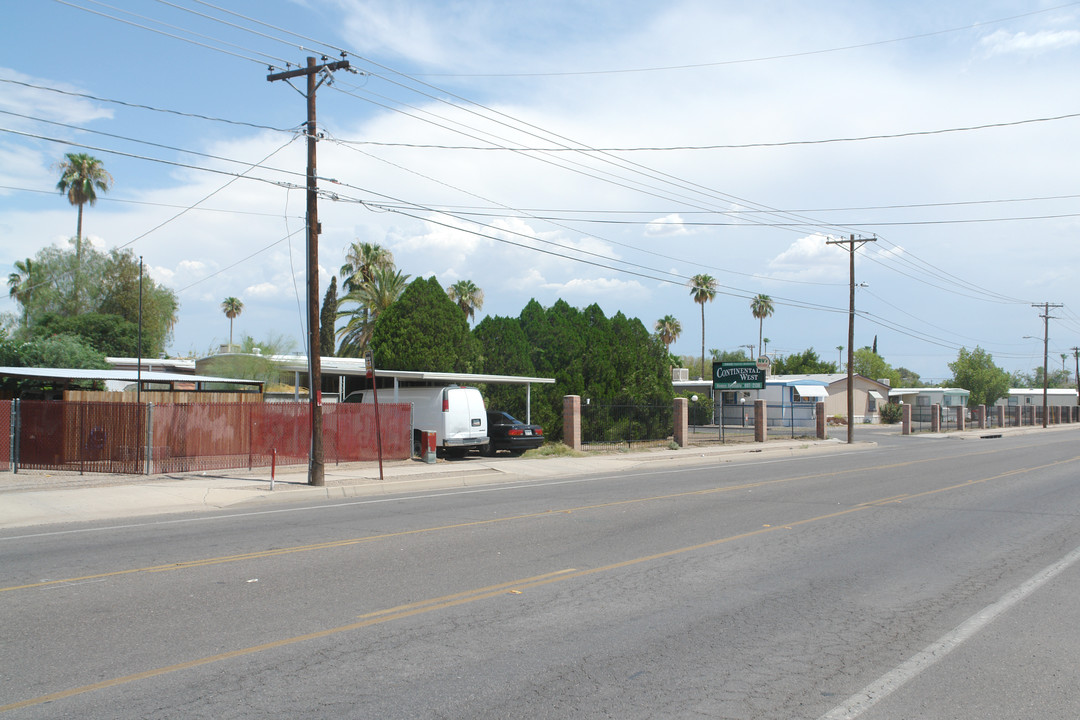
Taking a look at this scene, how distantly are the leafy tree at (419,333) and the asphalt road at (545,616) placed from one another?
1786 cm

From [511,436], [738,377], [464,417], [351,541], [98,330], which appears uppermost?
[98,330]

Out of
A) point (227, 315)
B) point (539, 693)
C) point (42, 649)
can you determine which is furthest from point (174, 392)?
point (227, 315)

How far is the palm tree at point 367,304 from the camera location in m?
43.2

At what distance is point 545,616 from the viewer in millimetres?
7051

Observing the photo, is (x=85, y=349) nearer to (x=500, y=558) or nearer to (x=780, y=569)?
(x=500, y=558)

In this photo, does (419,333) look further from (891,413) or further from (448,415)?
(891,413)

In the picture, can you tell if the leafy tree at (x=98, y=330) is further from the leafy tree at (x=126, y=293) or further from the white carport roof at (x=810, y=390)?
the white carport roof at (x=810, y=390)

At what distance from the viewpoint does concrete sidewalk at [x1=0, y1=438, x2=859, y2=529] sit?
46.7 feet

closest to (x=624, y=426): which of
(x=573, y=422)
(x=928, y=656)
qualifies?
(x=573, y=422)

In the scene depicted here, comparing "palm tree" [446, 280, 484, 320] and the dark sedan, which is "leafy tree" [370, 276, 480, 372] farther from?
"palm tree" [446, 280, 484, 320]

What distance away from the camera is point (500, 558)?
31.6 feet

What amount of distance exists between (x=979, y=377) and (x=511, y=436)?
287ft

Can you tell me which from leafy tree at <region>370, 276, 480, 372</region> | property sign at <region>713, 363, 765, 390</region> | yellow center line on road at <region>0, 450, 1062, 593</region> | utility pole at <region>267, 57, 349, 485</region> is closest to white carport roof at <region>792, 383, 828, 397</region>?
property sign at <region>713, 363, 765, 390</region>

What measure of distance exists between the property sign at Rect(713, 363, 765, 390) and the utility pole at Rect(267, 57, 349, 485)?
87.1 feet
